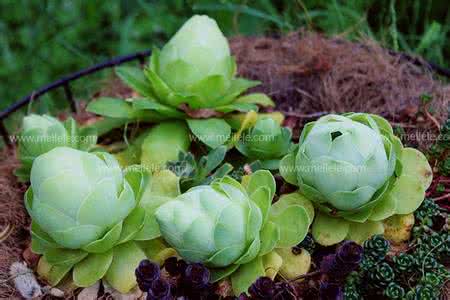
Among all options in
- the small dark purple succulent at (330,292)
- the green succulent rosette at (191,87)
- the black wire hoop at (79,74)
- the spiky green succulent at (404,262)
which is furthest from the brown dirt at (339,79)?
the small dark purple succulent at (330,292)

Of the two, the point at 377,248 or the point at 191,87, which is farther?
the point at 191,87

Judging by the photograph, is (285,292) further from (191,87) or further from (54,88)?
(54,88)

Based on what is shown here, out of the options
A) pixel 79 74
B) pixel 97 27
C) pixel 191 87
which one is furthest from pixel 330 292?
pixel 97 27

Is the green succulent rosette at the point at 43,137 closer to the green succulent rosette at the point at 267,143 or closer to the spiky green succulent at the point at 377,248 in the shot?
the green succulent rosette at the point at 267,143

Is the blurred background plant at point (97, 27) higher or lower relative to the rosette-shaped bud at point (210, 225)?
lower

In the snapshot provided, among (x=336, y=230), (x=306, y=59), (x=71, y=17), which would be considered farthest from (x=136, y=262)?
(x=71, y=17)

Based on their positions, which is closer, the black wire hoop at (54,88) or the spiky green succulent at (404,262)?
the spiky green succulent at (404,262)

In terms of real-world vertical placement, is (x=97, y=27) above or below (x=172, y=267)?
below
